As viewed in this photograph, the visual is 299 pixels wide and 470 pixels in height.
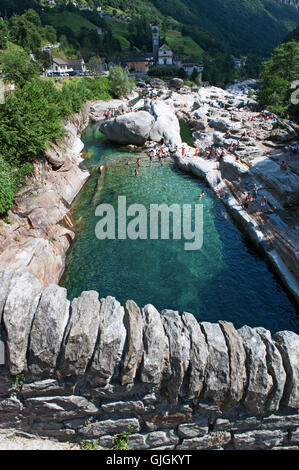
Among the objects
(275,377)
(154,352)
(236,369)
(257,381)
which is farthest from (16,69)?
(275,377)

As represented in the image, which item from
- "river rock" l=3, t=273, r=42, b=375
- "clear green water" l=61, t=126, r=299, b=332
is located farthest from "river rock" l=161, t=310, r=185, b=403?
"clear green water" l=61, t=126, r=299, b=332

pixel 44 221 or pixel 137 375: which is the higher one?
pixel 137 375

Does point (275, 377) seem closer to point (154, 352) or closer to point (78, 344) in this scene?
point (154, 352)

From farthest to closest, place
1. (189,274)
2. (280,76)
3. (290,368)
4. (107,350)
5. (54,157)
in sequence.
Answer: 1. (280,76)
2. (54,157)
3. (189,274)
4. (290,368)
5. (107,350)

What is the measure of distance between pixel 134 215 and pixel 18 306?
18.1 meters

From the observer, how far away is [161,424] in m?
7.00

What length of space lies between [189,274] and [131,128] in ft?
88.4

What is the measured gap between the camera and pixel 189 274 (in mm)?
17969

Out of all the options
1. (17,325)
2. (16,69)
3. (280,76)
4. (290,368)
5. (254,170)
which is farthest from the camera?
(280,76)

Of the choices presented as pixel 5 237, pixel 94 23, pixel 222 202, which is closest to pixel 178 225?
pixel 222 202

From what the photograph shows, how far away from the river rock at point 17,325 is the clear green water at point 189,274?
Result: 993 centimetres

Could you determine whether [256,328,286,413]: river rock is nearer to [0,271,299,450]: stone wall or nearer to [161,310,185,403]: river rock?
[0,271,299,450]: stone wall

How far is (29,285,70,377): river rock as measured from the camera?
244 inches
